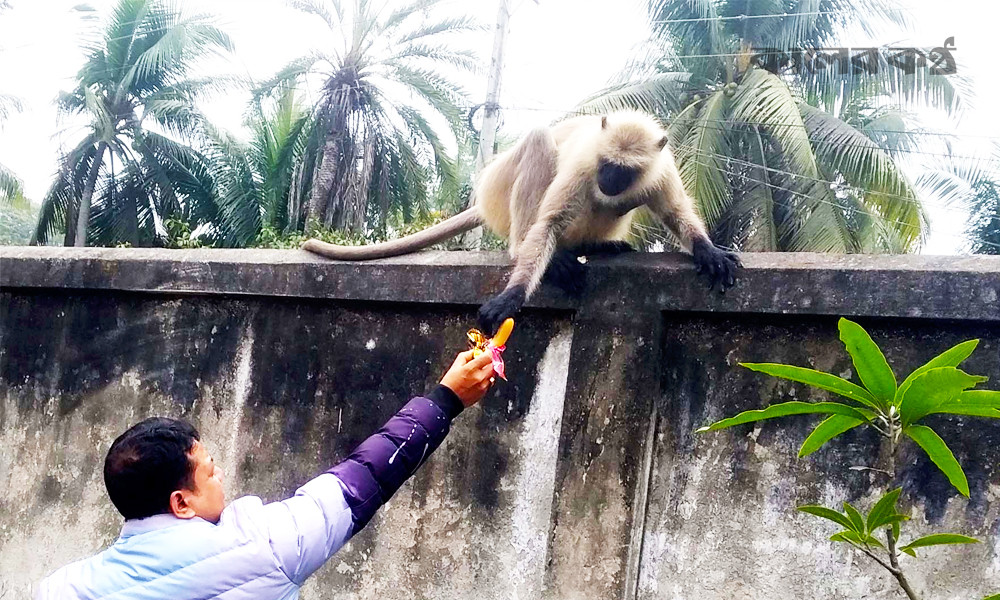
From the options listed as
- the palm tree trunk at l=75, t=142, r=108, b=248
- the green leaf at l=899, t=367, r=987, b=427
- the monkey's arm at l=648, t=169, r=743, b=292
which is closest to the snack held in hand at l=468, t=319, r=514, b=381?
the monkey's arm at l=648, t=169, r=743, b=292

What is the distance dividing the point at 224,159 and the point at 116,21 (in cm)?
453

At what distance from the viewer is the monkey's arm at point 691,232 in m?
3.21

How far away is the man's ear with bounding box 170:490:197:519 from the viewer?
185 centimetres

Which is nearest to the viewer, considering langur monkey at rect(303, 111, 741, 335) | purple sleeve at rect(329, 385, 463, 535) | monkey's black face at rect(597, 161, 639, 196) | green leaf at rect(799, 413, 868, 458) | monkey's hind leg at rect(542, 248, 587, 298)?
green leaf at rect(799, 413, 868, 458)

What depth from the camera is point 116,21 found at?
2367cm

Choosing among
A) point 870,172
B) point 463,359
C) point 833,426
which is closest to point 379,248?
point 463,359

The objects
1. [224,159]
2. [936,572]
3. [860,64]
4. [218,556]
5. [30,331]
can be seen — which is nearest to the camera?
[218,556]

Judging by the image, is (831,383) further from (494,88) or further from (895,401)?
(494,88)

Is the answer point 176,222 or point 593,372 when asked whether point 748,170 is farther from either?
point 593,372

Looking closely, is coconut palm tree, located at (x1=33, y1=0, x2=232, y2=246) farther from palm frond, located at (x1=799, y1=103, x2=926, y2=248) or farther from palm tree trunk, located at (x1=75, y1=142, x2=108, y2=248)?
palm frond, located at (x1=799, y1=103, x2=926, y2=248)

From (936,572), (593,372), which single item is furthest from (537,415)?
(936,572)

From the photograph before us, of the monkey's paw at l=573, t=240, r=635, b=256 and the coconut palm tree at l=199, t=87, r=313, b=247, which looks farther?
the coconut palm tree at l=199, t=87, r=313, b=247

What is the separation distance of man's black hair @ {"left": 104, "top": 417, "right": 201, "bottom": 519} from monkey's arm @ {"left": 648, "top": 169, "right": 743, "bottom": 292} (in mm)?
1989

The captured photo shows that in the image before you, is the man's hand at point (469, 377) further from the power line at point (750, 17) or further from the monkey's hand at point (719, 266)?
the power line at point (750, 17)
